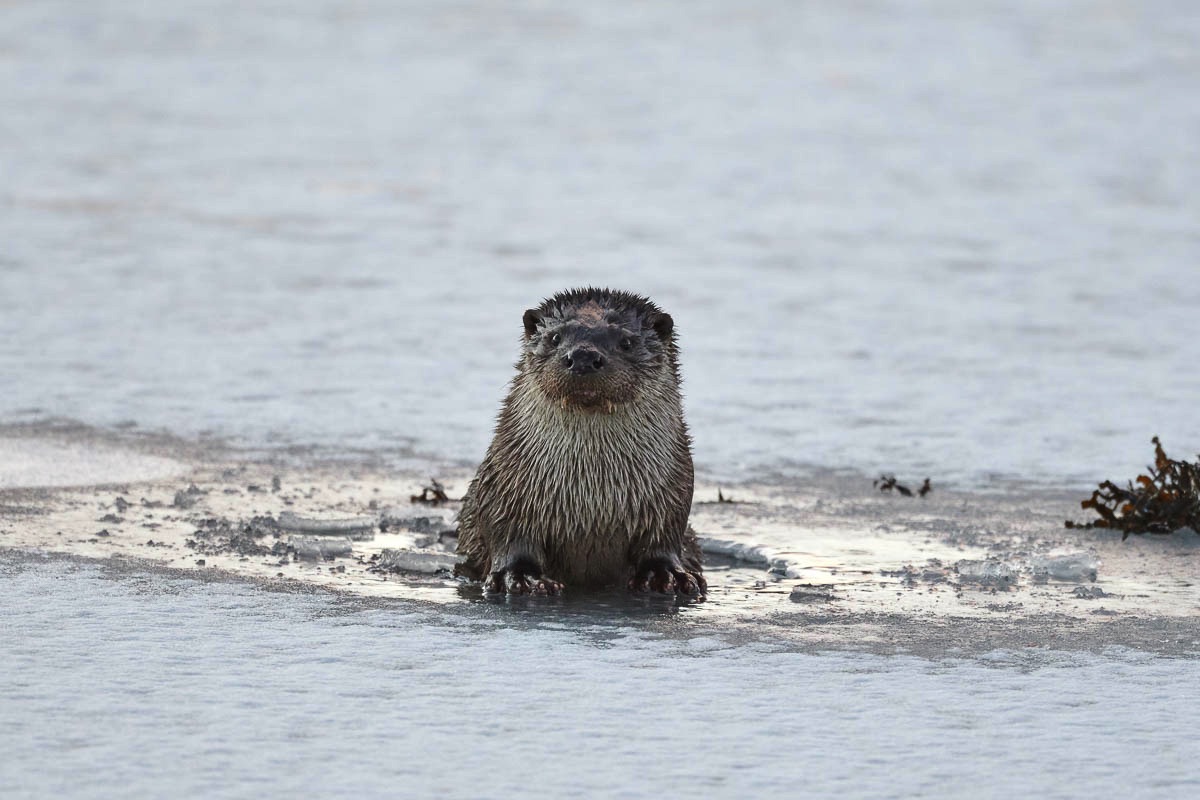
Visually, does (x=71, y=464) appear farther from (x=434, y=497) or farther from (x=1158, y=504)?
(x=1158, y=504)

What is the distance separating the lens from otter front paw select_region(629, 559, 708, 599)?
545 centimetres

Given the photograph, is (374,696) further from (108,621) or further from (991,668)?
(991,668)

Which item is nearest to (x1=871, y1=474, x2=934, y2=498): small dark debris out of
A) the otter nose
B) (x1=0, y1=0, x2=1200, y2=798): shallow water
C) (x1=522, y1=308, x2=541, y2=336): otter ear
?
→ (x1=0, y1=0, x2=1200, y2=798): shallow water

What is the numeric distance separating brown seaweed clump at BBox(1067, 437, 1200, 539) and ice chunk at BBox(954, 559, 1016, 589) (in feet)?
2.36

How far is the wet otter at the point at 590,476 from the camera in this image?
5477mm

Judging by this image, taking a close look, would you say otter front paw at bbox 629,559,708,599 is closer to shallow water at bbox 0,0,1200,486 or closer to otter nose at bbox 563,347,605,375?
otter nose at bbox 563,347,605,375

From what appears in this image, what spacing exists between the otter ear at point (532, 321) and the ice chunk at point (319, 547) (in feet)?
2.85

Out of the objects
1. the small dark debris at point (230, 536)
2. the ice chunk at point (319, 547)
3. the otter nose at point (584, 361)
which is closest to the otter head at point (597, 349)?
the otter nose at point (584, 361)

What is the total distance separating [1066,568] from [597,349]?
1.56 metres

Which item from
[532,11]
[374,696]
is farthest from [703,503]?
[532,11]

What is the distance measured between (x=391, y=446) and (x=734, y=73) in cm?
1263

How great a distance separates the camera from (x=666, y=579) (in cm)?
545

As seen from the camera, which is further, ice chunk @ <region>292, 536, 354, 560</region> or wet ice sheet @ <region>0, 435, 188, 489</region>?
wet ice sheet @ <region>0, 435, 188, 489</region>

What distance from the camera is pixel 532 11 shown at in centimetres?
2284
